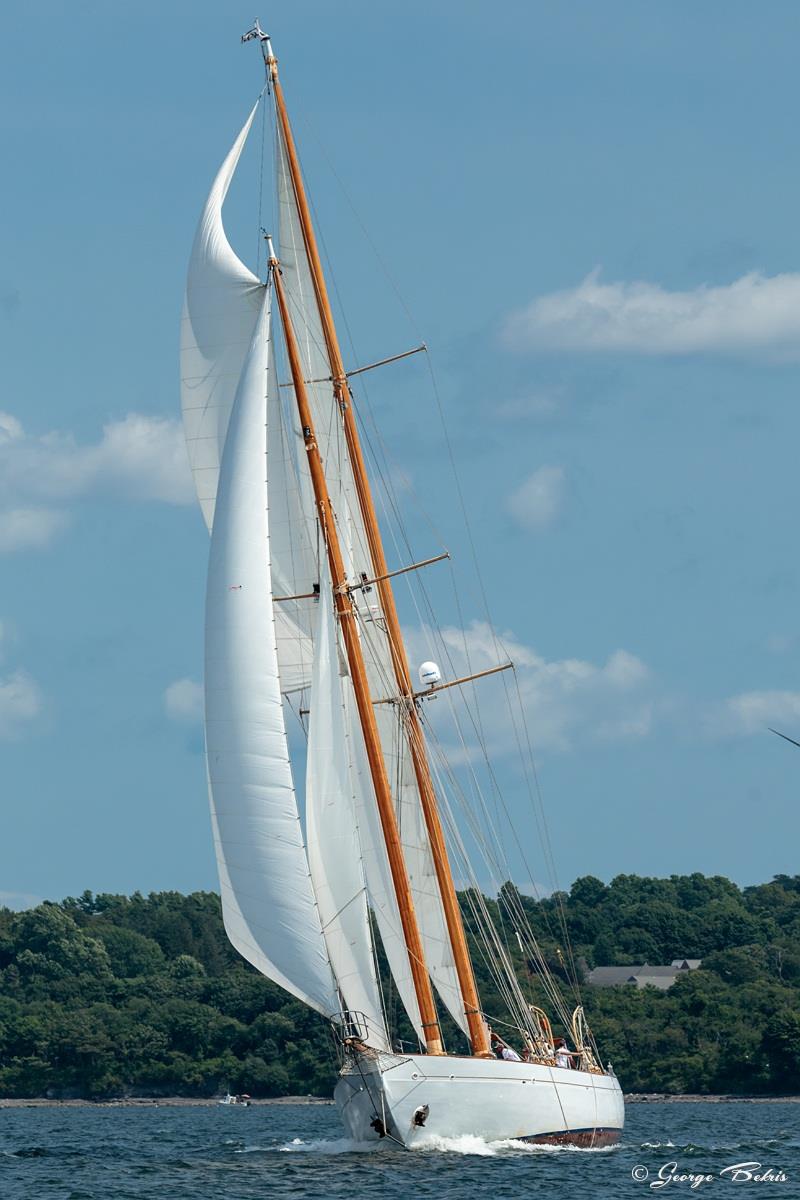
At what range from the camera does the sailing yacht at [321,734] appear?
1706 inches

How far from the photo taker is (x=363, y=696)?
47.9 m

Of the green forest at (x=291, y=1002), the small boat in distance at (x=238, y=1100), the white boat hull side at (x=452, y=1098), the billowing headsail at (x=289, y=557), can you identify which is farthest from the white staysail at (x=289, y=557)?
the small boat in distance at (x=238, y=1100)

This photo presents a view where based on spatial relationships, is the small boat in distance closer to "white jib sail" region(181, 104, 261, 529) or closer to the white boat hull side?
the white boat hull side

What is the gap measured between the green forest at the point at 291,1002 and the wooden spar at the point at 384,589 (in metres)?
38.0

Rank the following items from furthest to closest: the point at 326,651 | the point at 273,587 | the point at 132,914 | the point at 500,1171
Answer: the point at 132,914 → the point at 273,587 → the point at 326,651 → the point at 500,1171

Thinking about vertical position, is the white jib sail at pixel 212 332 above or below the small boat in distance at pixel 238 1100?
above

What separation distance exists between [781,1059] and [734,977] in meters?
22.7

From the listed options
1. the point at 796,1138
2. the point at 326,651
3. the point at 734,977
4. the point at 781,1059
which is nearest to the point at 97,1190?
the point at 326,651

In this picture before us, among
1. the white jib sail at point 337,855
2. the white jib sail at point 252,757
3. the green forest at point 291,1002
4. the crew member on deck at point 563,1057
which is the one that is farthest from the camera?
the green forest at point 291,1002

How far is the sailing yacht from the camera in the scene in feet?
142

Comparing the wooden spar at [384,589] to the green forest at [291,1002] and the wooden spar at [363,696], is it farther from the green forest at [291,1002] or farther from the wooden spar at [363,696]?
the green forest at [291,1002]

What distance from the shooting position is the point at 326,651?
45.7m

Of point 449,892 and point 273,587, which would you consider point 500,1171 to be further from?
point 273,587

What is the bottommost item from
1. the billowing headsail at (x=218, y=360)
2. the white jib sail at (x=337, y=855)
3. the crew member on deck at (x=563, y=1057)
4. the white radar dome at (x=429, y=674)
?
the crew member on deck at (x=563, y=1057)
